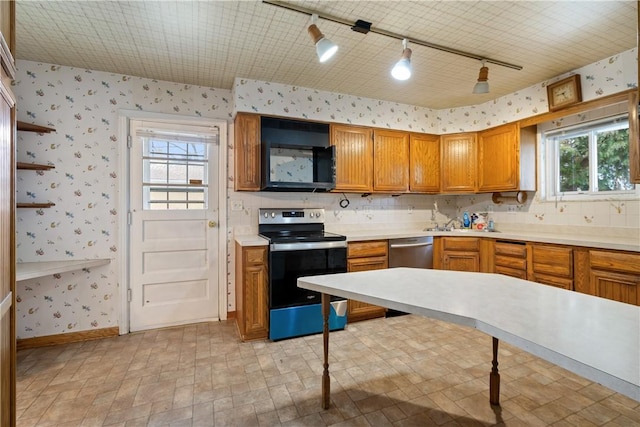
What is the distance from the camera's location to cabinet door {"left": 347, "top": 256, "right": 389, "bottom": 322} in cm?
302

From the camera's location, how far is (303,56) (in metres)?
2.55

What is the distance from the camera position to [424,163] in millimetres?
3715

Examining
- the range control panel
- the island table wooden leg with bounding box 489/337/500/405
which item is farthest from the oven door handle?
the island table wooden leg with bounding box 489/337/500/405

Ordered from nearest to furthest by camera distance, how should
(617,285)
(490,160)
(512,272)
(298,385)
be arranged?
(298,385) < (617,285) < (512,272) < (490,160)

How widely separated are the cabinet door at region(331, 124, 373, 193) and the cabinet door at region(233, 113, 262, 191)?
2.75 ft

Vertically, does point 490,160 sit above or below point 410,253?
above

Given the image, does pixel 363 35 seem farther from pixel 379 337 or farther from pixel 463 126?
pixel 379 337

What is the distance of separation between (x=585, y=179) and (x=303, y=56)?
9.89ft

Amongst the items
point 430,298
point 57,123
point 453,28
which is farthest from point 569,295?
point 57,123

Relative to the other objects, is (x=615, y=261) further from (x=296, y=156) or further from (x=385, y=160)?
(x=296, y=156)

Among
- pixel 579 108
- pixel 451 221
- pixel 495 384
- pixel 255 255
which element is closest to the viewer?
pixel 495 384

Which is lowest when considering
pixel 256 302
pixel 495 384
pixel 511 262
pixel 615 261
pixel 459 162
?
pixel 495 384

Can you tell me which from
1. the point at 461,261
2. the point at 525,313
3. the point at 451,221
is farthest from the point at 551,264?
the point at 525,313

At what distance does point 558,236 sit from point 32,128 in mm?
4885
